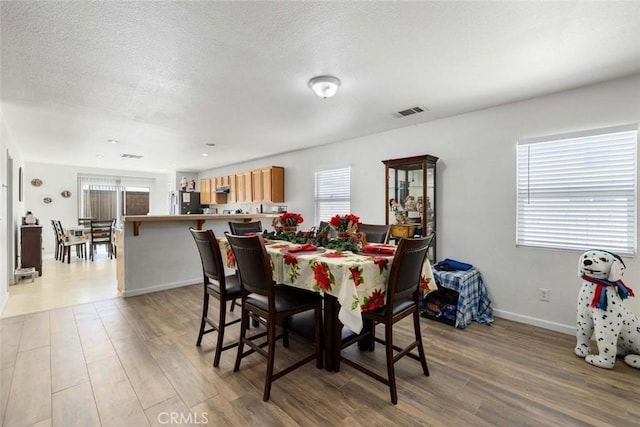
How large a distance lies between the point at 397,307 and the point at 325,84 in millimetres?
1880

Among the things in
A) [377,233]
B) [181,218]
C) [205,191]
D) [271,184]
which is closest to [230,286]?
[377,233]

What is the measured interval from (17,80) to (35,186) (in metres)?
6.44

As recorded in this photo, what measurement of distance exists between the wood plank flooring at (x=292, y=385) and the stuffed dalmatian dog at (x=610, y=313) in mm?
120

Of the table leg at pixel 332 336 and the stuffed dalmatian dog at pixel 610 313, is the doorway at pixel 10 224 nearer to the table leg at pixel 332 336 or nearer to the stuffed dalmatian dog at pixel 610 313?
the table leg at pixel 332 336

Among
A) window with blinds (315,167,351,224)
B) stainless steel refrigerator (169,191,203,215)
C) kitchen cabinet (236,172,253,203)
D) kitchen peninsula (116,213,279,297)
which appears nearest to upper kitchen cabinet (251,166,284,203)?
kitchen cabinet (236,172,253,203)

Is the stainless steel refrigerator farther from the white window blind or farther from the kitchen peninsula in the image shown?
the white window blind

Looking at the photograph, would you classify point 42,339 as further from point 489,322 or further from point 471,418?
point 489,322

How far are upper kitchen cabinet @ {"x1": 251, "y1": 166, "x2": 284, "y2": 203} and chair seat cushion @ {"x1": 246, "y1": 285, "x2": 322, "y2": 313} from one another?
3792 millimetres

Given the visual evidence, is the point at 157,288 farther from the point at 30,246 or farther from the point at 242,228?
the point at 30,246

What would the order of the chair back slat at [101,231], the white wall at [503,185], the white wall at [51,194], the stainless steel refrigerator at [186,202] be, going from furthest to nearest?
the stainless steel refrigerator at [186,202], the white wall at [51,194], the chair back slat at [101,231], the white wall at [503,185]

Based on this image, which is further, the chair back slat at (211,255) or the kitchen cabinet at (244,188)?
the kitchen cabinet at (244,188)

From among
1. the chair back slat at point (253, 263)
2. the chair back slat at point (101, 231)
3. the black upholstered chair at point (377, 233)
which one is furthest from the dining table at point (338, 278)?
the chair back slat at point (101, 231)

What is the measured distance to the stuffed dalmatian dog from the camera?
2.19 m

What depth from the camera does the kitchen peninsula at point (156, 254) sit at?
3.90m
